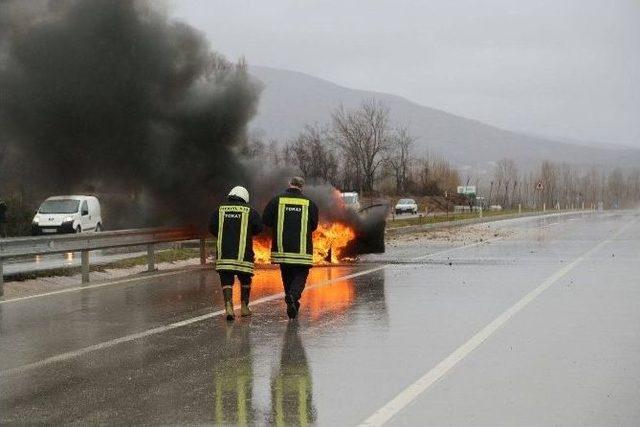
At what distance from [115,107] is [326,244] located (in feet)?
24.1

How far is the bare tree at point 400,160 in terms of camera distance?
8960cm

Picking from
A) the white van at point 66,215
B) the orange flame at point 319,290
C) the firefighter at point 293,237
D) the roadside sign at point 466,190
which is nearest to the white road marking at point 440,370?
the orange flame at point 319,290

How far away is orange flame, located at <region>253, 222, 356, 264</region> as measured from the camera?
21234 mm

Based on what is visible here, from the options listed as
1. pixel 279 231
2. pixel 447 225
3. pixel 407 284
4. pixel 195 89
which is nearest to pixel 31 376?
pixel 279 231

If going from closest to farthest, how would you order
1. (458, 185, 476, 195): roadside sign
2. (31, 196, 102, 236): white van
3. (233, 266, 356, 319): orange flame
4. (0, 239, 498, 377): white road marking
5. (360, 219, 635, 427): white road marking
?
(360, 219, 635, 427): white road marking
(0, 239, 498, 377): white road marking
(233, 266, 356, 319): orange flame
(31, 196, 102, 236): white van
(458, 185, 476, 195): roadside sign

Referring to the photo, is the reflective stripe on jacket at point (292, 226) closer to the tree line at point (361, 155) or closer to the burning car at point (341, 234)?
the burning car at point (341, 234)

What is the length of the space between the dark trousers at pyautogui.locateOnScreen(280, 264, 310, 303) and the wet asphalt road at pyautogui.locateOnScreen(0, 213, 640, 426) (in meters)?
0.36

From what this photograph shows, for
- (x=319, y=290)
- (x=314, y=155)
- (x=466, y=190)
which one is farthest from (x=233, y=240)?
(x=466, y=190)

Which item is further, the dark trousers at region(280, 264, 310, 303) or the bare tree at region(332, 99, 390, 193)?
the bare tree at region(332, 99, 390, 193)

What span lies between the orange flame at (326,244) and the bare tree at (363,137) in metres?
Result: 50.9

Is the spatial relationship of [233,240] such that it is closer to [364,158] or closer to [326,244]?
[326,244]

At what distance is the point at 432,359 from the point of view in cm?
888

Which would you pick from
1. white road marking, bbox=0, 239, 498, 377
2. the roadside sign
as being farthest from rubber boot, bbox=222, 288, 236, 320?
the roadside sign

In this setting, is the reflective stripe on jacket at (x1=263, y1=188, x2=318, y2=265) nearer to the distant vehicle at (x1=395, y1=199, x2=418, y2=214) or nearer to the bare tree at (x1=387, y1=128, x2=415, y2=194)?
the distant vehicle at (x1=395, y1=199, x2=418, y2=214)
